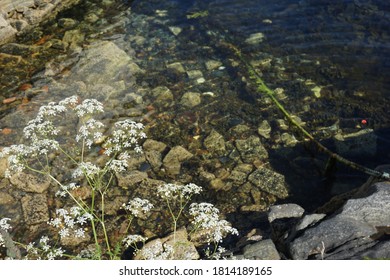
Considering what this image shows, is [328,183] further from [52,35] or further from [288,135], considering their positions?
[52,35]

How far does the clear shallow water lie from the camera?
924 cm

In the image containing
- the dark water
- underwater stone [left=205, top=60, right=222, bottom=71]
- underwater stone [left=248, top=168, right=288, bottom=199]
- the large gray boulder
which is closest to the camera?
the large gray boulder

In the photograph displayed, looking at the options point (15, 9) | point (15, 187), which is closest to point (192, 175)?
point (15, 187)

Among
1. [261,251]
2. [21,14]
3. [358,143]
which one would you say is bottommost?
[358,143]

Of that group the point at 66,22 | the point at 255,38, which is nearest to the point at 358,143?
the point at 255,38

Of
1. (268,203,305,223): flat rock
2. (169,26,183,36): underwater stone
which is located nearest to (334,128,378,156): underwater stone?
(268,203,305,223): flat rock

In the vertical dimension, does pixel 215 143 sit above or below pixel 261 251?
below

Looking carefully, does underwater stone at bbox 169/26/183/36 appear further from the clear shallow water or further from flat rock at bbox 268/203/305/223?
flat rock at bbox 268/203/305/223

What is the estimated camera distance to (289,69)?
36.8ft

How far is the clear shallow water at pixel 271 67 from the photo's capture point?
9242 millimetres

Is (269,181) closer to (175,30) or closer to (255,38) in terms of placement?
(255,38)

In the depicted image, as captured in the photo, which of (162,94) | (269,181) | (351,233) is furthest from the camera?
(162,94)

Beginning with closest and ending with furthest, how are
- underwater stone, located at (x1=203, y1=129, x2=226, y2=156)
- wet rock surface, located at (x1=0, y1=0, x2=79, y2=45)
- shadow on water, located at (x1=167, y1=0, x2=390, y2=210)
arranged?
shadow on water, located at (x1=167, y1=0, x2=390, y2=210), underwater stone, located at (x1=203, y1=129, x2=226, y2=156), wet rock surface, located at (x1=0, y1=0, x2=79, y2=45)

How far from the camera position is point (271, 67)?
11328mm
